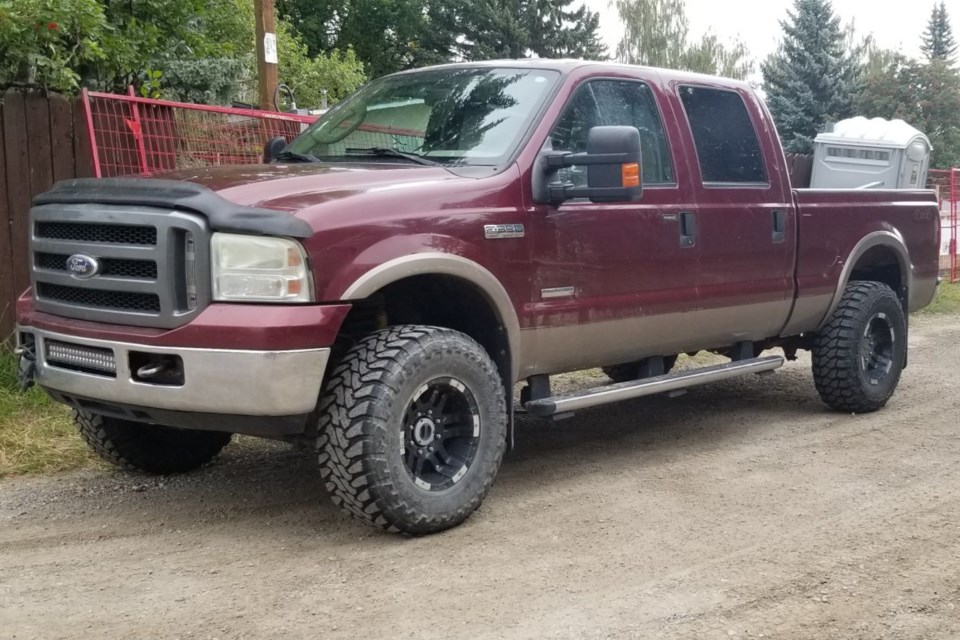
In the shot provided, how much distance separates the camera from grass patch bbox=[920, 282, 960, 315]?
13.1m

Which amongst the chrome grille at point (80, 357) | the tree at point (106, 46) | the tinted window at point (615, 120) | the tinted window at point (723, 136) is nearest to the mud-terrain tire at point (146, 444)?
the chrome grille at point (80, 357)

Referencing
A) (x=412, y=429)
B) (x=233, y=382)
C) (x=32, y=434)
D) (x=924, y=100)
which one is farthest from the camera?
(x=924, y=100)

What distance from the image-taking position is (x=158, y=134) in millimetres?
7105

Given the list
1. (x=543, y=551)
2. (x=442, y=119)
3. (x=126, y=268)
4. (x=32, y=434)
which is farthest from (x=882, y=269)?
(x=32, y=434)

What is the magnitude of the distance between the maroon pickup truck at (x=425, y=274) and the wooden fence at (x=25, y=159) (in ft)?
6.63

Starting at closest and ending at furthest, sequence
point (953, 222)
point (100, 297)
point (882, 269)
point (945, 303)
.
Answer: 1. point (100, 297)
2. point (882, 269)
3. point (945, 303)
4. point (953, 222)

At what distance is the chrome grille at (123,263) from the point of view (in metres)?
3.96

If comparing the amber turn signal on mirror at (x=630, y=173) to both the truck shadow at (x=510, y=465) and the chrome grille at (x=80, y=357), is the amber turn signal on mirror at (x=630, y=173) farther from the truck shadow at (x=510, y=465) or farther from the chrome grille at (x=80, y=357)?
the chrome grille at (x=80, y=357)

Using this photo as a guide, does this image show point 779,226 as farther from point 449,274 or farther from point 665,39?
point 665,39

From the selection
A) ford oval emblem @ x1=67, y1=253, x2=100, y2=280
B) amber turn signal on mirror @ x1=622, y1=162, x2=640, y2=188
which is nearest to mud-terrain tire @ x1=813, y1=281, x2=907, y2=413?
amber turn signal on mirror @ x1=622, y1=162, x2=640, y2=188

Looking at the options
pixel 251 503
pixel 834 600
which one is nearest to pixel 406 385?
pixel 251 503

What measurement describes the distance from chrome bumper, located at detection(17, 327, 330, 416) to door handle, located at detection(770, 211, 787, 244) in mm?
3183

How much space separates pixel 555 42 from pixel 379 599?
41.2 metres

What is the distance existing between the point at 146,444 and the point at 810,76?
125 ft
